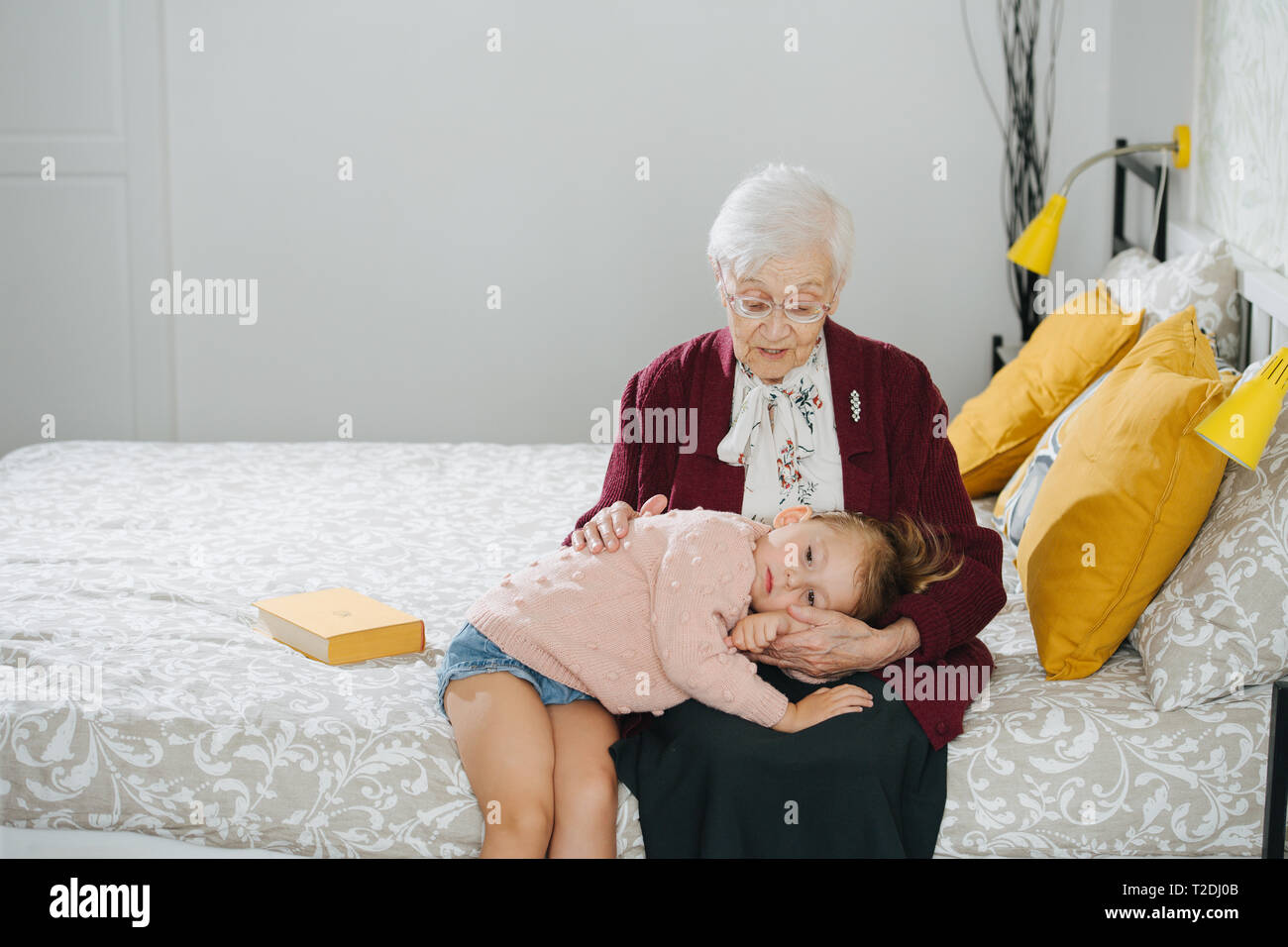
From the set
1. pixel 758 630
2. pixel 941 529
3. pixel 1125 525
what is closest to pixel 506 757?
pixel 758 630

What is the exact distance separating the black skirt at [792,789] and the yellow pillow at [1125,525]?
12.1 inches

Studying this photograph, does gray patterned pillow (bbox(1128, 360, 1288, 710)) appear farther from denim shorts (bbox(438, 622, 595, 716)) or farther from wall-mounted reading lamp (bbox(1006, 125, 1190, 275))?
wall-mounted reading lamp (bbox(1006, 125, 1190, 275))

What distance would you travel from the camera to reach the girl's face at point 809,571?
1.73m

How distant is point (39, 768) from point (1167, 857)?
1.47m

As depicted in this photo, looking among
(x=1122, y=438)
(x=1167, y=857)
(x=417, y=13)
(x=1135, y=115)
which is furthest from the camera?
(x=417, y=13)

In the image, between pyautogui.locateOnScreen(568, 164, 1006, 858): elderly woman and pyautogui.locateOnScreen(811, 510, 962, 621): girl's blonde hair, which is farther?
pyautogui.locateOnScreen(811, 510, 962, 621): girl's blonde hair

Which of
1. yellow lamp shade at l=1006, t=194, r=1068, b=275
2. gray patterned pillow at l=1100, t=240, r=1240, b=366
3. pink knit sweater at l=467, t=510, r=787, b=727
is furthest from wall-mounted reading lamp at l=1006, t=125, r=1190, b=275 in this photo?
pink knit sweater at l=467, t=510, r=787, b=727

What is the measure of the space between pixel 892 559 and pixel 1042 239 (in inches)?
56.7

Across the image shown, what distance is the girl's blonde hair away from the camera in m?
1.75

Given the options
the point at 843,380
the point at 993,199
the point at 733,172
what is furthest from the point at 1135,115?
the point at 843,380

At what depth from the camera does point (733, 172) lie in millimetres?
3842

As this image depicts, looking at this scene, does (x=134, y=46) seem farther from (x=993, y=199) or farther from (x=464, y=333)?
(x=993, y=199)

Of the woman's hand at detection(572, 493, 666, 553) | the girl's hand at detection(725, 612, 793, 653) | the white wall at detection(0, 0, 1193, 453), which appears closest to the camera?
the girl's hand at detection(725, 612, 793, 653)

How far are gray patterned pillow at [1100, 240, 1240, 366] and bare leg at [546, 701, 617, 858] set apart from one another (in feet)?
4.46
